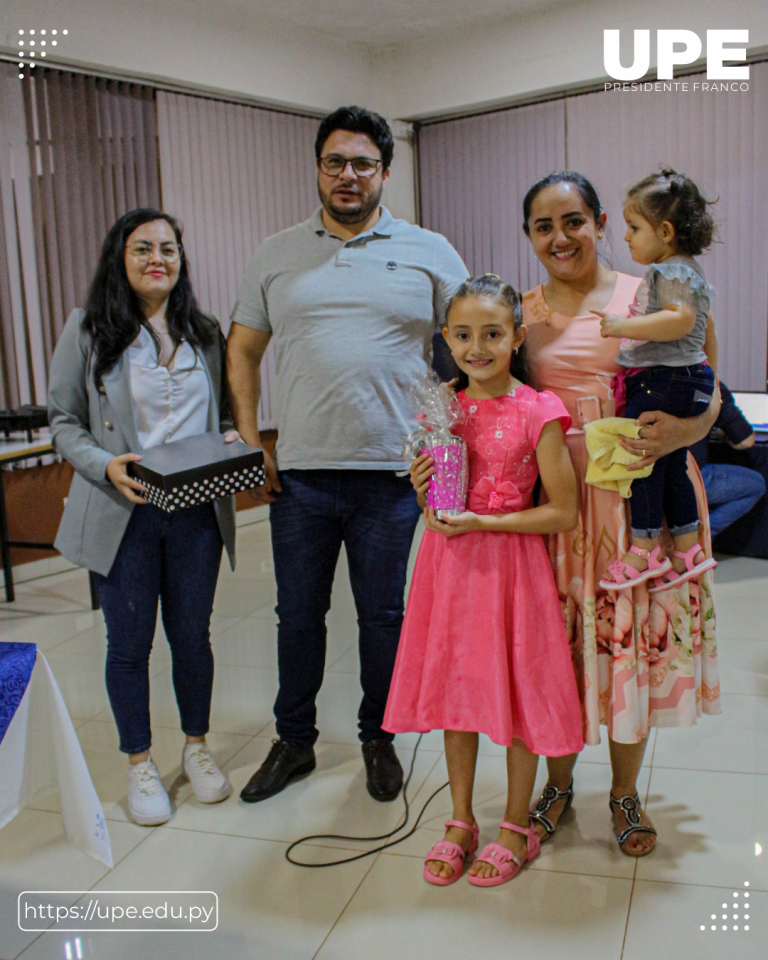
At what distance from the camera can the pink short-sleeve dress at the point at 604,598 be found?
1.90 meters

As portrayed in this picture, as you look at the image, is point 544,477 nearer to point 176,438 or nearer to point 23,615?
point 176,438

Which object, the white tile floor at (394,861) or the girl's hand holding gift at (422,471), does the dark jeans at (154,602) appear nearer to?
the white tile floor at (394,861)

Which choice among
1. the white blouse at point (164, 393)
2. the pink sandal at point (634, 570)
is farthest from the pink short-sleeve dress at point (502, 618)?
the white blouse at point (164, 393)

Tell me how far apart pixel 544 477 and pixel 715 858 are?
100 cm

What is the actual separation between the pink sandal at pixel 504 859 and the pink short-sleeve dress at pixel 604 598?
0.30 meters

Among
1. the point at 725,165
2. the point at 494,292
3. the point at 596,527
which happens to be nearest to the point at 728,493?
the point at 725,165

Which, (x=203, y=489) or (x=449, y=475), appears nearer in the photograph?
(x=449, y=475)

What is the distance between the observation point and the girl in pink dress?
1.85 metres

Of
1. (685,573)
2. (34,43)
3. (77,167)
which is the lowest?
(685,573)

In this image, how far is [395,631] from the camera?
2.42 meters

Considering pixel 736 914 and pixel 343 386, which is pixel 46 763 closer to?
pixel 343 386

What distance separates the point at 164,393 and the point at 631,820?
61.7 inches

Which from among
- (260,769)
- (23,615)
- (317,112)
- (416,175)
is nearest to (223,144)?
(317,112)

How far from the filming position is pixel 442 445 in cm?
184
